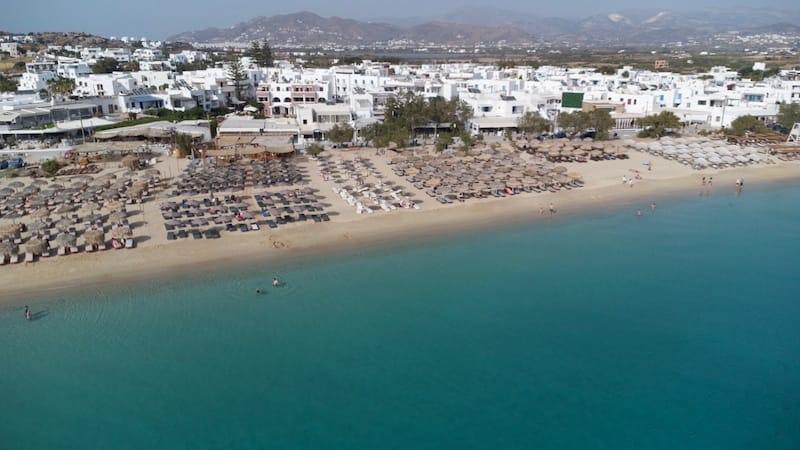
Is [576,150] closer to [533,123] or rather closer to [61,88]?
[533,123]

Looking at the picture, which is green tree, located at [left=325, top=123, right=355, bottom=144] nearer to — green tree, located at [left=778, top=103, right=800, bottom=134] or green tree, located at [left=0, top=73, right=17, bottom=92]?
green tree, located at [left=778, top=103, right=800, bottom=134]

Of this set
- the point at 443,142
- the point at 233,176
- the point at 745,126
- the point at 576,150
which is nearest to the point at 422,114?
the point at 443,142

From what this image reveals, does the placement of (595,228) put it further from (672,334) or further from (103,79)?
(103,79)

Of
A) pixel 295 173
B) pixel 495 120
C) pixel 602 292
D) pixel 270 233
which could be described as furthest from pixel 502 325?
pixel 495 120

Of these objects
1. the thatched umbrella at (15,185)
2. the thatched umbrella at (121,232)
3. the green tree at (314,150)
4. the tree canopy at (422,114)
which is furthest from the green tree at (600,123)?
the thatched umbrella at (15,185)

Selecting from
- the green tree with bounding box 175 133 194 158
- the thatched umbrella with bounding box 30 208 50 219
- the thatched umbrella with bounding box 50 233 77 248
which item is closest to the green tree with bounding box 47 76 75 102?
the green tree with bounding box 175 133 194 158
